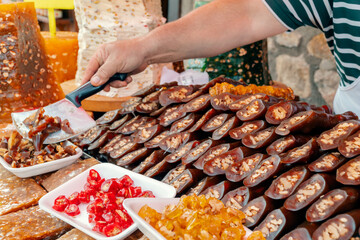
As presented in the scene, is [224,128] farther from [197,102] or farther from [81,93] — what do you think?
[81,93]

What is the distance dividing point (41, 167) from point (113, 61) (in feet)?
1.76

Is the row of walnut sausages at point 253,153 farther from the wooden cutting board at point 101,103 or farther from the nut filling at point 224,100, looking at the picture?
the wooden cutting board at point 101,103

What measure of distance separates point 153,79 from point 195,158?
1182 millimetres

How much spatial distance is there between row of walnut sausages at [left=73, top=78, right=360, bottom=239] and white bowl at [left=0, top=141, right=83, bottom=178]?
165 mm

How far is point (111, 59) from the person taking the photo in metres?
1.53

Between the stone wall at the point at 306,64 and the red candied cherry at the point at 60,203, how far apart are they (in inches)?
103

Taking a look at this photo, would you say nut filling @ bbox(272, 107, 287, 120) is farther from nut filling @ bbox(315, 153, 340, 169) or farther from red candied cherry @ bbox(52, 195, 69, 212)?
red candied cherry @ bbox(52, 195, 69, 212)

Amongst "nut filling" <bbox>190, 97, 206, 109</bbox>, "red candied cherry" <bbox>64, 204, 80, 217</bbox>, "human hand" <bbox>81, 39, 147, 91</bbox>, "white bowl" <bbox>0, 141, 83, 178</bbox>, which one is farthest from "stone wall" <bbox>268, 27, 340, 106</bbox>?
"red candied cherry" <bbox>64, 204, 80, 217</bbox>

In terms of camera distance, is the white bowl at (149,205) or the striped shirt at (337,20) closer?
the white bowl at (149,205)

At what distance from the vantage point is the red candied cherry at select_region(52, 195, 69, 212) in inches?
40.8

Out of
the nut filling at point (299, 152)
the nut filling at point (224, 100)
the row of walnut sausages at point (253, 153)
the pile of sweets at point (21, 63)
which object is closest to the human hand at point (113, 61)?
the row of walnut sausages at point (253, 153)

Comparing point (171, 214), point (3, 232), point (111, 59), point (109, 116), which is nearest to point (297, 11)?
point (111, 59)

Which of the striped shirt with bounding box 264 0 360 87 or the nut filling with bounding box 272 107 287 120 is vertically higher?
the striped shirt with bounding box 264 0 360 87

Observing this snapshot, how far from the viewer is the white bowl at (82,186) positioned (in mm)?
929
